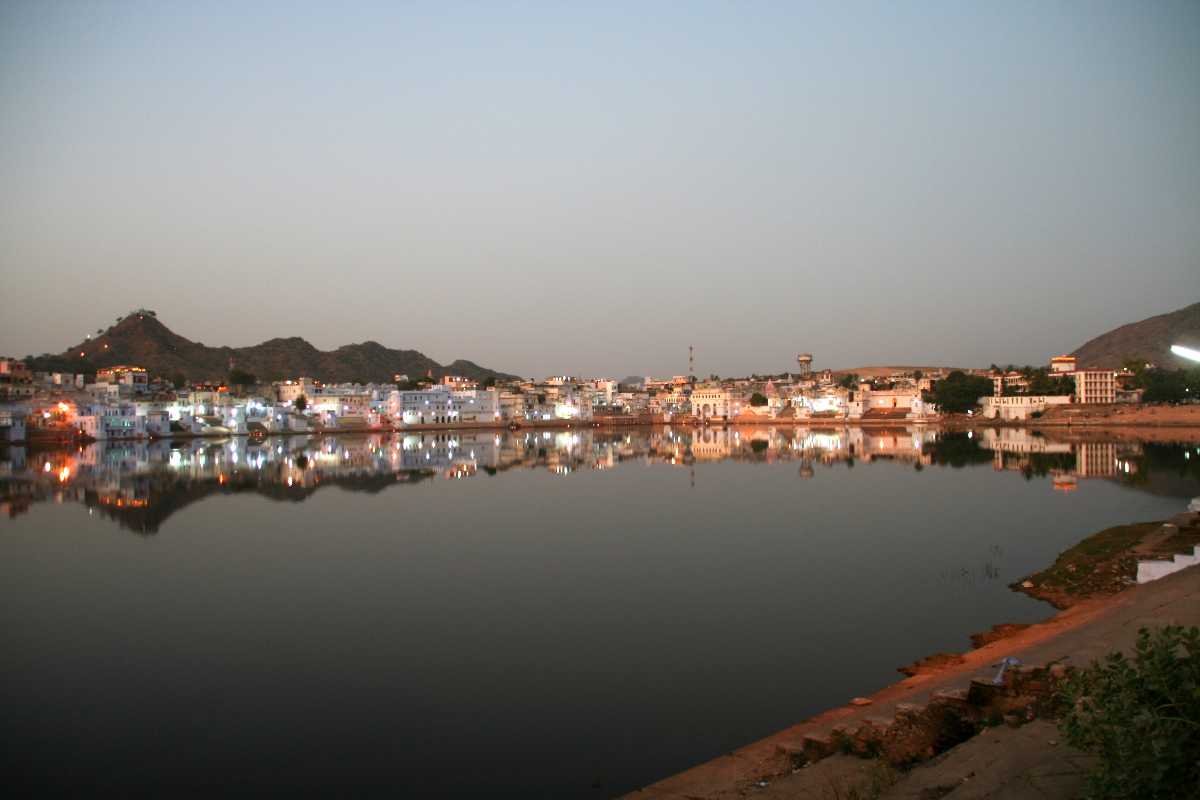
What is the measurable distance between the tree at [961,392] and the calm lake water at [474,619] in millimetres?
41634

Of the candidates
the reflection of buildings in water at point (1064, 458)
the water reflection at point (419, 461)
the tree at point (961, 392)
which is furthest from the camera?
the tree at point (961, 392)

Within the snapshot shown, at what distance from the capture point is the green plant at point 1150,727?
2199 mm

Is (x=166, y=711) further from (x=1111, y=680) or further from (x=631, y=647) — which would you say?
(x=1111, y=680)

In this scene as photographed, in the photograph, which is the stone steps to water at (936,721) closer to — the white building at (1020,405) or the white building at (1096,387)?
the white building at (1020,405)

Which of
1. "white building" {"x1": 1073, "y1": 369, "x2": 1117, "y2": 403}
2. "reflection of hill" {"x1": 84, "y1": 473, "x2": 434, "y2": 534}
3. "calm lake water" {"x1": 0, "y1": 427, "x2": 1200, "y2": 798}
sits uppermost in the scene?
"white building" {"x1": 1073, "y1": 369, "x2": 1117, "y2": 403}

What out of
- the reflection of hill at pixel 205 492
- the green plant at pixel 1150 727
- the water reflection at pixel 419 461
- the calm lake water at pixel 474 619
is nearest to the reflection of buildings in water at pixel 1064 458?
the water reflection at pixel 419 461

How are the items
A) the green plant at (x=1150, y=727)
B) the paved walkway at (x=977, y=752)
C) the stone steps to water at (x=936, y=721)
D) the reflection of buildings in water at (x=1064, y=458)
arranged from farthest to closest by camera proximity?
the reflection of buildings in water at (x=1064, y=458)
the stone steps to water at (x=936, y=721)
the paved walkway at (x=977, y=752)
the green plant at (x=1150, y=727)

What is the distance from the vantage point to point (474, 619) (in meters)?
8.30

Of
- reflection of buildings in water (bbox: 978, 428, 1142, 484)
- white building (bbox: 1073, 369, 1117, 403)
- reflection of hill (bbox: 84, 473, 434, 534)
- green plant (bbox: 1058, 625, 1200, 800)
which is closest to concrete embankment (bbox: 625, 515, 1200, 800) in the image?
green plant (bbox: 1058, 625, 1200, 800)

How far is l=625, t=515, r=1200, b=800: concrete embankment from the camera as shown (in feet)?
11.1

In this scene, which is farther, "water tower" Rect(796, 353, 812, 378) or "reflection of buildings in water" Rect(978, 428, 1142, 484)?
"water tower" Rect(796, 353, 812, 378)

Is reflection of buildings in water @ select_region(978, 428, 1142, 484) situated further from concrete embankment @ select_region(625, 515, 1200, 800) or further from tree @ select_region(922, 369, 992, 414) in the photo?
tree @ select_region(922, 369, 992, 414)

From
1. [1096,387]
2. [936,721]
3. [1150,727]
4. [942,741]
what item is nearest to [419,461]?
[936,721]

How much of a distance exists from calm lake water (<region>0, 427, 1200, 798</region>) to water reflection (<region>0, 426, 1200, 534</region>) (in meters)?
0.58
